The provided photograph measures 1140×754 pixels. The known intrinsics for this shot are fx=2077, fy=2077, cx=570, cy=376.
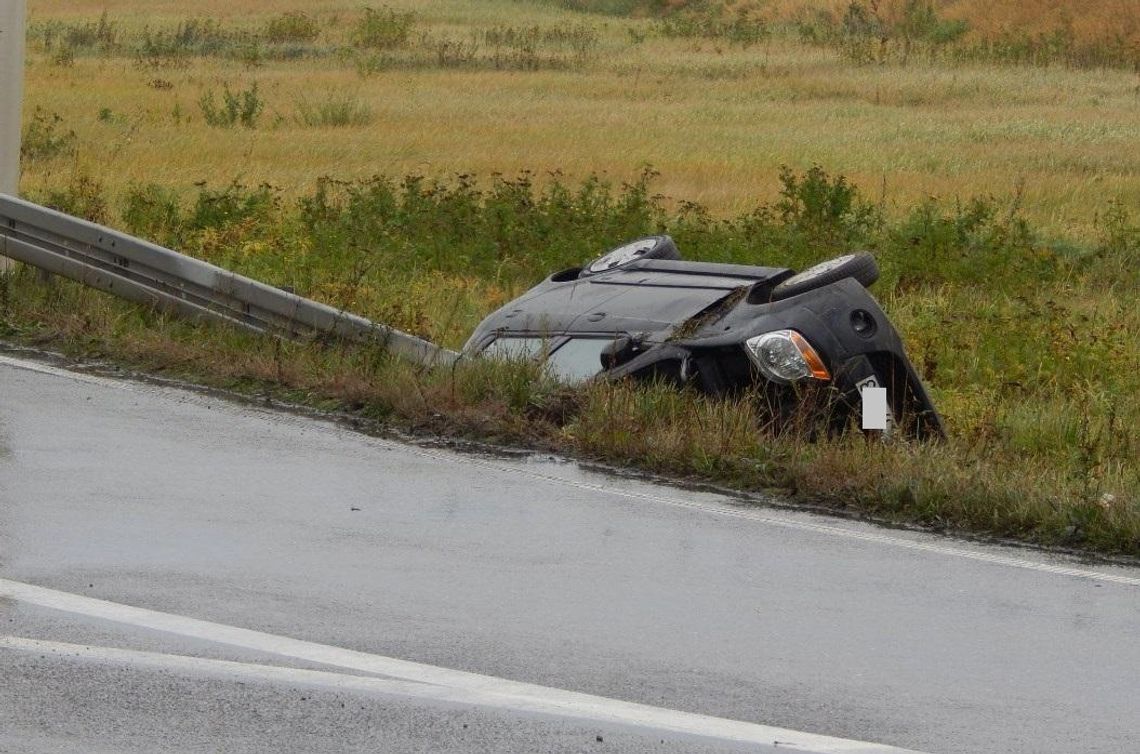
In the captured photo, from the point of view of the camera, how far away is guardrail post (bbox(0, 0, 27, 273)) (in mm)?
12703

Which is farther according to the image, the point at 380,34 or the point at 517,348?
the point at 380,34

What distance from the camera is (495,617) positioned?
685 cm

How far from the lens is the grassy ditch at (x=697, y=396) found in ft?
28.8

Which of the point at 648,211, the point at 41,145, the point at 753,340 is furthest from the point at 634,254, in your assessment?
the point at 41,145

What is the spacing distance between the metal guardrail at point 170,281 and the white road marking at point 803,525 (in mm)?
1134

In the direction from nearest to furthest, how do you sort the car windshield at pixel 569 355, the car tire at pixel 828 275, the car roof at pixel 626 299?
the car tire at pixel 828 275
the car roof at pixel 626 299
the car windshield at pixel 569 355

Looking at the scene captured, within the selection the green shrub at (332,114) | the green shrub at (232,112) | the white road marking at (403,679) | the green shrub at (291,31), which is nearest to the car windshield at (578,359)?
the white road marking at (403,679)

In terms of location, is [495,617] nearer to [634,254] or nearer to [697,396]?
[697,396]

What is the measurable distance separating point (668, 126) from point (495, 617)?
29.5m

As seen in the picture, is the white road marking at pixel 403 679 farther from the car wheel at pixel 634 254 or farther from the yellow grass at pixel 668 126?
the yellow grass at pixel 668 126

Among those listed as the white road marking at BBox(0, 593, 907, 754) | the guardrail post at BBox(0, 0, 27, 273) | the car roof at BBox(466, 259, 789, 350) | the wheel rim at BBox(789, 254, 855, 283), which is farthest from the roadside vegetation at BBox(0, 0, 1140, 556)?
the white road marking at BBox(0, 593, 907, 754)

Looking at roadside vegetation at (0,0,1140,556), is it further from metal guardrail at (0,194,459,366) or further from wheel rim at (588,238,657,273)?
wheel rim at (588,238,657,273)

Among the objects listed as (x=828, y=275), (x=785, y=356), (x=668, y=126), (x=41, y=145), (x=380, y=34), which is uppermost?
(x=828, y=275)

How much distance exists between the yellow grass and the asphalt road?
13.2 m
